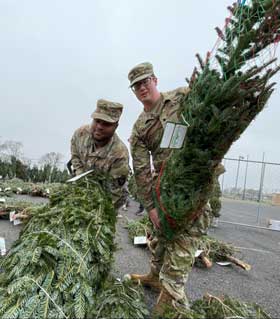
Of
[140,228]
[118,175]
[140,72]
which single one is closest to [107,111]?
[140,72]

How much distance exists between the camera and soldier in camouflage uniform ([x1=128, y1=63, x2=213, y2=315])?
2.03 meters

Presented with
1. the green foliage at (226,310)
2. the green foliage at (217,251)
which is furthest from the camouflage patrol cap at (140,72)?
the green foliage at (217,251)

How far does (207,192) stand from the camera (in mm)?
1931

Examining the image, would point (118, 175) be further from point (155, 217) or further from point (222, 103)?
point (222, 103)

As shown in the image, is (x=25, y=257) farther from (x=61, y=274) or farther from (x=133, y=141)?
(x=133, y=141)

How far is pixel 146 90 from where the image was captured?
2309 millimetres

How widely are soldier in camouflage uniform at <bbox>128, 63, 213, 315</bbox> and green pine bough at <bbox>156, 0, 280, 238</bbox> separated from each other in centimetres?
26

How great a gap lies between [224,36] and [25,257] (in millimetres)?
1792

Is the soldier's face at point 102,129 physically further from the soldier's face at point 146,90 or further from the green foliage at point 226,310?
the green foliage at point 226,310

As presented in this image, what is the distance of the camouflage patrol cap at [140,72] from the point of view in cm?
223

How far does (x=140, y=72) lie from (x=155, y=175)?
85 centimetres

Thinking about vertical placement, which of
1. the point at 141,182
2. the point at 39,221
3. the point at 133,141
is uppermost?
the point at 133,141

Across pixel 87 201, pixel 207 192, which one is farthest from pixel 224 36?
Result: pixel 87 201

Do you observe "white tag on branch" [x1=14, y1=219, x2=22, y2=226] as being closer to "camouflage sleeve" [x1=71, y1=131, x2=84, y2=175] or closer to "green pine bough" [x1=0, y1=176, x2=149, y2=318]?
"camouflage sleeve" [x1=71, y1=131, x2=84, y2=175]
